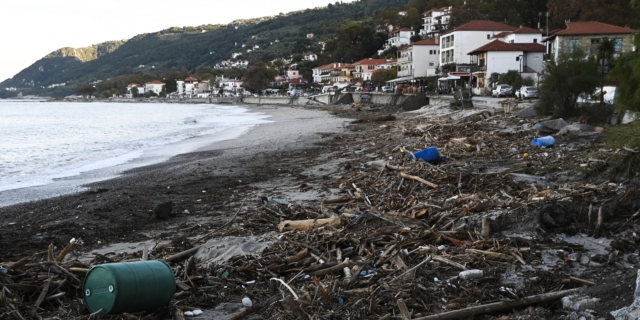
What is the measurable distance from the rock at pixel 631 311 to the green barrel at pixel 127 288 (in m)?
4.13

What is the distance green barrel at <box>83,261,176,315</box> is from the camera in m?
5.89

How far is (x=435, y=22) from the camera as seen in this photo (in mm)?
121125

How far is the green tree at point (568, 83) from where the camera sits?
23.5 metres

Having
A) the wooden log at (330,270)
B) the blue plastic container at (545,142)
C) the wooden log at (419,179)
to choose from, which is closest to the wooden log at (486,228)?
the wooden log at (330,270)

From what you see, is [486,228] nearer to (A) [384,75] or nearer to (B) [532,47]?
(B) [532,47]

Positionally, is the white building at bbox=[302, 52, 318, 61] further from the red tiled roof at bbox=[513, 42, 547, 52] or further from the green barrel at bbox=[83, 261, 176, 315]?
the green barrel at bbox=[83, 261, 176, 315]

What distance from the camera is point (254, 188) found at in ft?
49.5

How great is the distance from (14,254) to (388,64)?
104905mm

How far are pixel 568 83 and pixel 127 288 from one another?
69.8ft

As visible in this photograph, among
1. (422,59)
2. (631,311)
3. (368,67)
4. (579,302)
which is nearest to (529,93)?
(579,302)

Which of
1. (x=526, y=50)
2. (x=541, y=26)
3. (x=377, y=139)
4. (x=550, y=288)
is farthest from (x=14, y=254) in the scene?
(x=541, y=26)

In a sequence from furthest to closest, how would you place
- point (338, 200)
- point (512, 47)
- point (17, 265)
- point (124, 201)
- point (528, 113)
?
point (512, 47) < point (528, 113) < point (124, 201) < point (338, 200) < point (17, 265)

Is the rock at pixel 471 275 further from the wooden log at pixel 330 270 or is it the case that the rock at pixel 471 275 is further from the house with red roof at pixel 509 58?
the house with red roof at pixel 509 58

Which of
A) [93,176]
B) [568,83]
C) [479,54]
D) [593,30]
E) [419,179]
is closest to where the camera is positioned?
[419,179]
